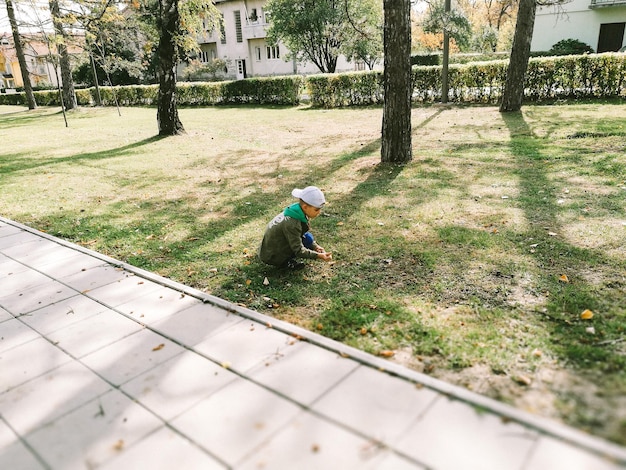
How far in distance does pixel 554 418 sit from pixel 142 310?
342cm

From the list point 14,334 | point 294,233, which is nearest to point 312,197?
point 294,233

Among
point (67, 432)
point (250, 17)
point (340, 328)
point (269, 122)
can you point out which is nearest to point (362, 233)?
point (340, 328)

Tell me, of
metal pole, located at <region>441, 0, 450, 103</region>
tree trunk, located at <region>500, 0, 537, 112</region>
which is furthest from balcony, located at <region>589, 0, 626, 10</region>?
tree trunk, located at <region>500, 0, 537, 112</region>

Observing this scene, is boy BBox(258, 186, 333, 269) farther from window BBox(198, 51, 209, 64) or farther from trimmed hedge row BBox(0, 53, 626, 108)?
window BBox(198, 51, 209, 64)

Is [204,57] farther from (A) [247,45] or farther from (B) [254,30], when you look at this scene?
(B) [254,30]

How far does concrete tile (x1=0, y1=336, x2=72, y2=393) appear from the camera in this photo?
3.28m

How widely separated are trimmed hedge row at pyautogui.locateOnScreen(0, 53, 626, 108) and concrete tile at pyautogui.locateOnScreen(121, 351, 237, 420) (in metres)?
16.8

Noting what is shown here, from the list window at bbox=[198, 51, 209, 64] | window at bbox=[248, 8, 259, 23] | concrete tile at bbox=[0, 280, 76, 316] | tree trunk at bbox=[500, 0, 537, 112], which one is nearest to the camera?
concrete tile at bbox=[0, 280, 76, 316]

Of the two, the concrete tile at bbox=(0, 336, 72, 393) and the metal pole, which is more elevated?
the metal pole

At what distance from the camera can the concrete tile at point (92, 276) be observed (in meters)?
4.82

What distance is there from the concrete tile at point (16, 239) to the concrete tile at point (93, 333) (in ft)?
9.64

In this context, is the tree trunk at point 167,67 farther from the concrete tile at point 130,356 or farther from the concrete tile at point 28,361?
the concrete tile at point 130,356

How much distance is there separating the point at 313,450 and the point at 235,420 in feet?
1.81

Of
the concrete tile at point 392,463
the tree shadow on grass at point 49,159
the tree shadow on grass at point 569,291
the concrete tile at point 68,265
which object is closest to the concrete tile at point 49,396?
the concrete tile at point 392,463
